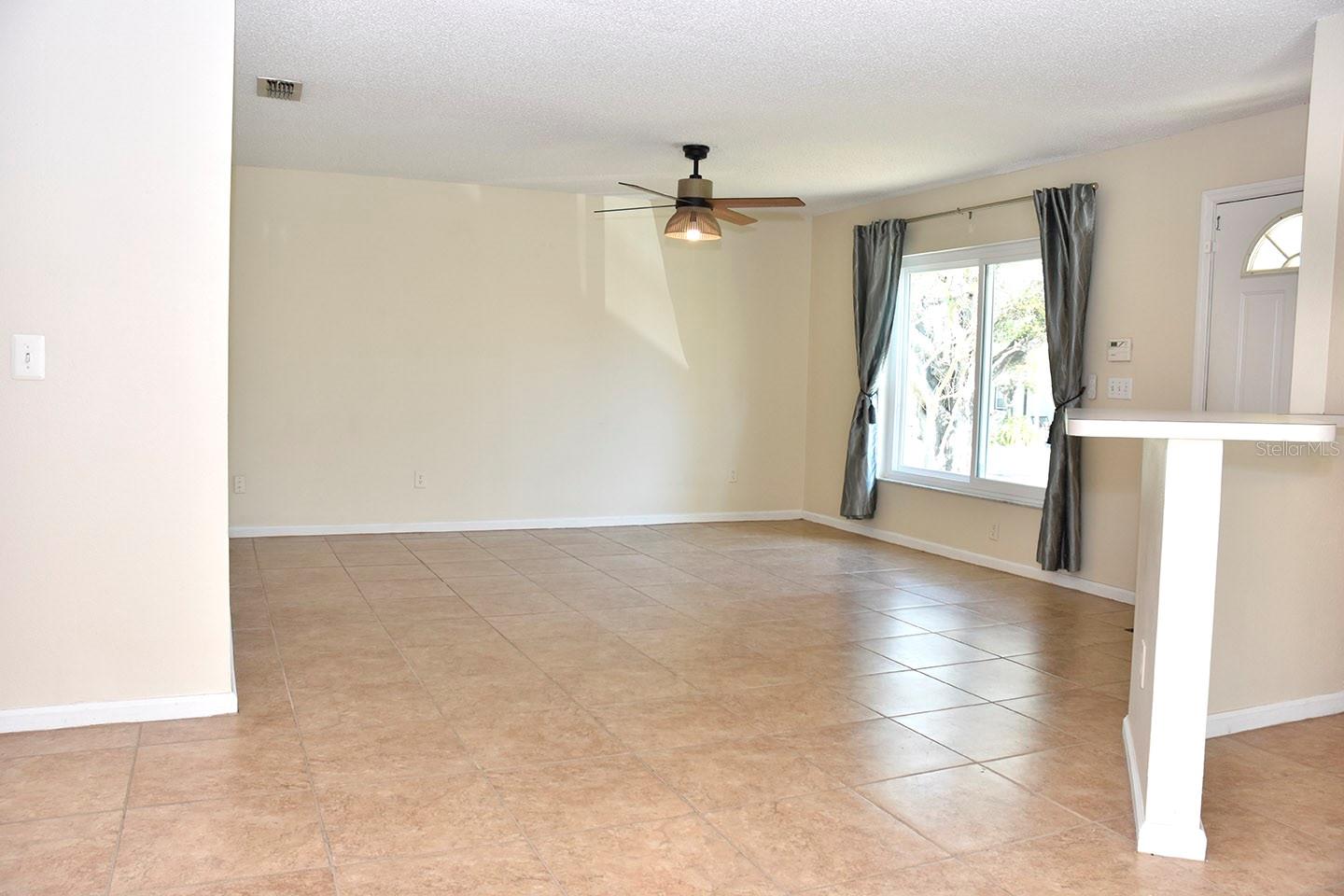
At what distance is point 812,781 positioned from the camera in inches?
115

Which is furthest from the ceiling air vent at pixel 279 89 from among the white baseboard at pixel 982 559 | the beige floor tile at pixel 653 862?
the white baseboard at pixel 982 559

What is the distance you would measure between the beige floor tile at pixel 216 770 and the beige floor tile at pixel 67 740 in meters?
0.13

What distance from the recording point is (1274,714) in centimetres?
→ 349

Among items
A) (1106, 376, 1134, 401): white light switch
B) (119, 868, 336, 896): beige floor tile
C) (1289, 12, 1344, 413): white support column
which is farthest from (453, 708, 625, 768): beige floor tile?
(1106, 376, 1134, 401): white light switch

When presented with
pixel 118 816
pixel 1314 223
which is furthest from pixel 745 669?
pixel 1314 223

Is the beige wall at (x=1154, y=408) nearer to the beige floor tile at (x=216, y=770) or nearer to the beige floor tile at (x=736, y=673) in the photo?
the beige floor tile at (x=736, y=673)

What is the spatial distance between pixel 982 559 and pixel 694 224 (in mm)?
2815

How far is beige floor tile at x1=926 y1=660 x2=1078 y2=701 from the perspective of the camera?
12.7 feet

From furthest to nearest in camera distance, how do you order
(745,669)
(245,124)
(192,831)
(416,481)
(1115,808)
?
(416,481) → (245,124) → (745,669) → (1115,808) → (192,831)

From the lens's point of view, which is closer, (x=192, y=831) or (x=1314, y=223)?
(x=192, y=831)

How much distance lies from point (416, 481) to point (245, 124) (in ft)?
8.70

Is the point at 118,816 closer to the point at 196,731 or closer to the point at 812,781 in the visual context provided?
the point at 196,731

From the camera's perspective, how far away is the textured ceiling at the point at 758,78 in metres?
3.62

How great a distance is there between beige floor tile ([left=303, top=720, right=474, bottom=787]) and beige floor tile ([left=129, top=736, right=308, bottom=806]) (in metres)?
0.07
